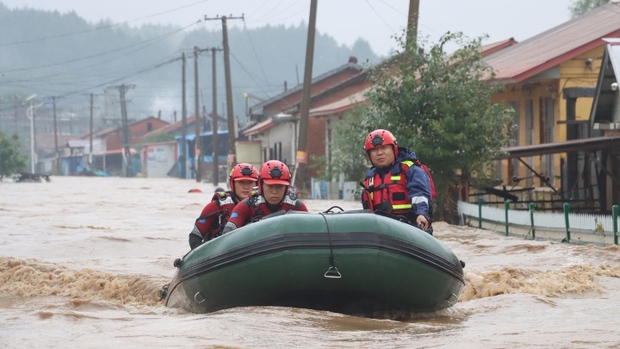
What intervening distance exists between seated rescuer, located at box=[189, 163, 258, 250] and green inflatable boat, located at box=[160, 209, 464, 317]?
1399mm

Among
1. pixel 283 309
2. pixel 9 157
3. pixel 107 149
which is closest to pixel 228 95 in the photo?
pixel 9 157

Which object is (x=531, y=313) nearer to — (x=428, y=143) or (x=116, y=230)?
(x=428, y=143)

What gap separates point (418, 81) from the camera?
22609 mm

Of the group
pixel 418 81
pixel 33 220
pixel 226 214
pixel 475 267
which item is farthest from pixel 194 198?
pixel 226 214

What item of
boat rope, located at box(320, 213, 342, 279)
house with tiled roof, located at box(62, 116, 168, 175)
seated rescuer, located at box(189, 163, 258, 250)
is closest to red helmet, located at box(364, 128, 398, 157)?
seated rescuer, located at box(189, 163, 258, 250)

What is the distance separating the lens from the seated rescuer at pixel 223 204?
1112 cm

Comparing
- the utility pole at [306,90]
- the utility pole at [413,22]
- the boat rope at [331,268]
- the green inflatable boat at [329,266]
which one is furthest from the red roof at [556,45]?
the boat rope at [331,268]

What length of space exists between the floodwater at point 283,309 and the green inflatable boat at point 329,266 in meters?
0.17

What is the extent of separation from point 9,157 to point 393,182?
6978 centimetres

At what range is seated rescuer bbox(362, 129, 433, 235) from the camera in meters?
10.5

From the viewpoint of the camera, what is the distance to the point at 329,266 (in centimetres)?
895

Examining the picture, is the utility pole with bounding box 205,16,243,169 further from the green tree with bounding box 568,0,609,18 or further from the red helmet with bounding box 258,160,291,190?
the red helmet with bounding box 258,160,291,190

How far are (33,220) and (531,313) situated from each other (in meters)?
19.2

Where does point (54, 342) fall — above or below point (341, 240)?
below
